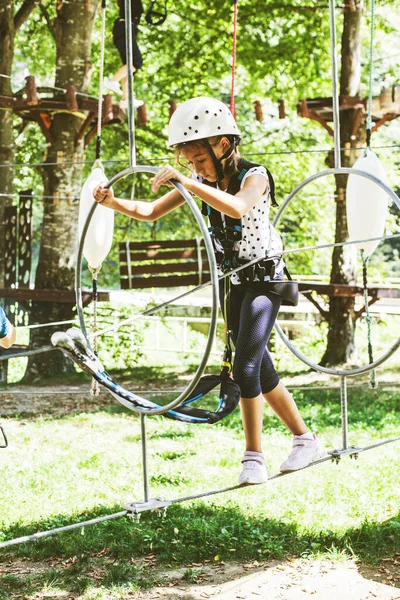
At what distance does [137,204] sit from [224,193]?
1.17 feet

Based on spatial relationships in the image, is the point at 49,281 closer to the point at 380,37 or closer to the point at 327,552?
the point at 327,552

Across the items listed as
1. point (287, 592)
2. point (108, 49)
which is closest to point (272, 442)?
point (287, 592)

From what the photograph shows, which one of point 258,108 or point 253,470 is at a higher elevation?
point 258,108

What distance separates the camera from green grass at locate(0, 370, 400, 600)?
4.15 meters

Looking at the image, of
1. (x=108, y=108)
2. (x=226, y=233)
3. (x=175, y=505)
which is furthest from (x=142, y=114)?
(x=226, y=233)

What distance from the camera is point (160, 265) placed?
31.4ft

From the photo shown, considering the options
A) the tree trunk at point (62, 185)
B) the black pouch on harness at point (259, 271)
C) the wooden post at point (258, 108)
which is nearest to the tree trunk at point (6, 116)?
the tree trunk at point (62, 185)

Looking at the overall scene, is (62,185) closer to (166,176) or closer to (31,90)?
(31,90)

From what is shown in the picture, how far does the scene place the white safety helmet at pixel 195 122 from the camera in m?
2.56

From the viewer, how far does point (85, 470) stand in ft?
17.7

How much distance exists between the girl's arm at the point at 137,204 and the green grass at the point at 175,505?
192 cm

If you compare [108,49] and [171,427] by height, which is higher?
[108,49]

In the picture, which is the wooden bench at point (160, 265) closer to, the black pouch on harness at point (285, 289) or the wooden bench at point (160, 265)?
the wooden bench at point (160, 265)

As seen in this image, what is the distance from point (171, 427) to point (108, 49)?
21.9ft
